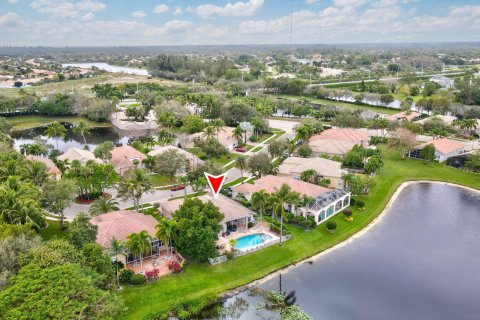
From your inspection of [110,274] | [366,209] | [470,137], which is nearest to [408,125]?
[470,137]

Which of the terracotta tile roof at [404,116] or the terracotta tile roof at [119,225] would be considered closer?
the terracotta tile roof at [119,225]

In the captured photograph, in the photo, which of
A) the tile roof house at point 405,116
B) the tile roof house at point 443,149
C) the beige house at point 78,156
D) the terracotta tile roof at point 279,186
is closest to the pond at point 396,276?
the terracotta tile roof at point 279,186

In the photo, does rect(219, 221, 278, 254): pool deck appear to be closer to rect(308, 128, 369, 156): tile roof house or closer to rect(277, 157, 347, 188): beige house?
→ rect(277, 157, 347, 188): beige house

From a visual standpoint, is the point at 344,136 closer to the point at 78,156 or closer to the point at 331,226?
A: the point at 331,226

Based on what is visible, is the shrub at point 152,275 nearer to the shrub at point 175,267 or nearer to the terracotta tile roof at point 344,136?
the shrub at point 175,267

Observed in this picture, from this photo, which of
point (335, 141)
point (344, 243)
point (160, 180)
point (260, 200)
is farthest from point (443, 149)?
point (160, 180)

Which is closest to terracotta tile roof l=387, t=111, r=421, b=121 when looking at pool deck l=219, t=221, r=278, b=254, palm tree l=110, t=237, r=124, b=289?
pool deck l=219, t=221, r=278, b=254

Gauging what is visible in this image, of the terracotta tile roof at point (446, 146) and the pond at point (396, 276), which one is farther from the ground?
the terracotta tile roof at point (446, 146)
